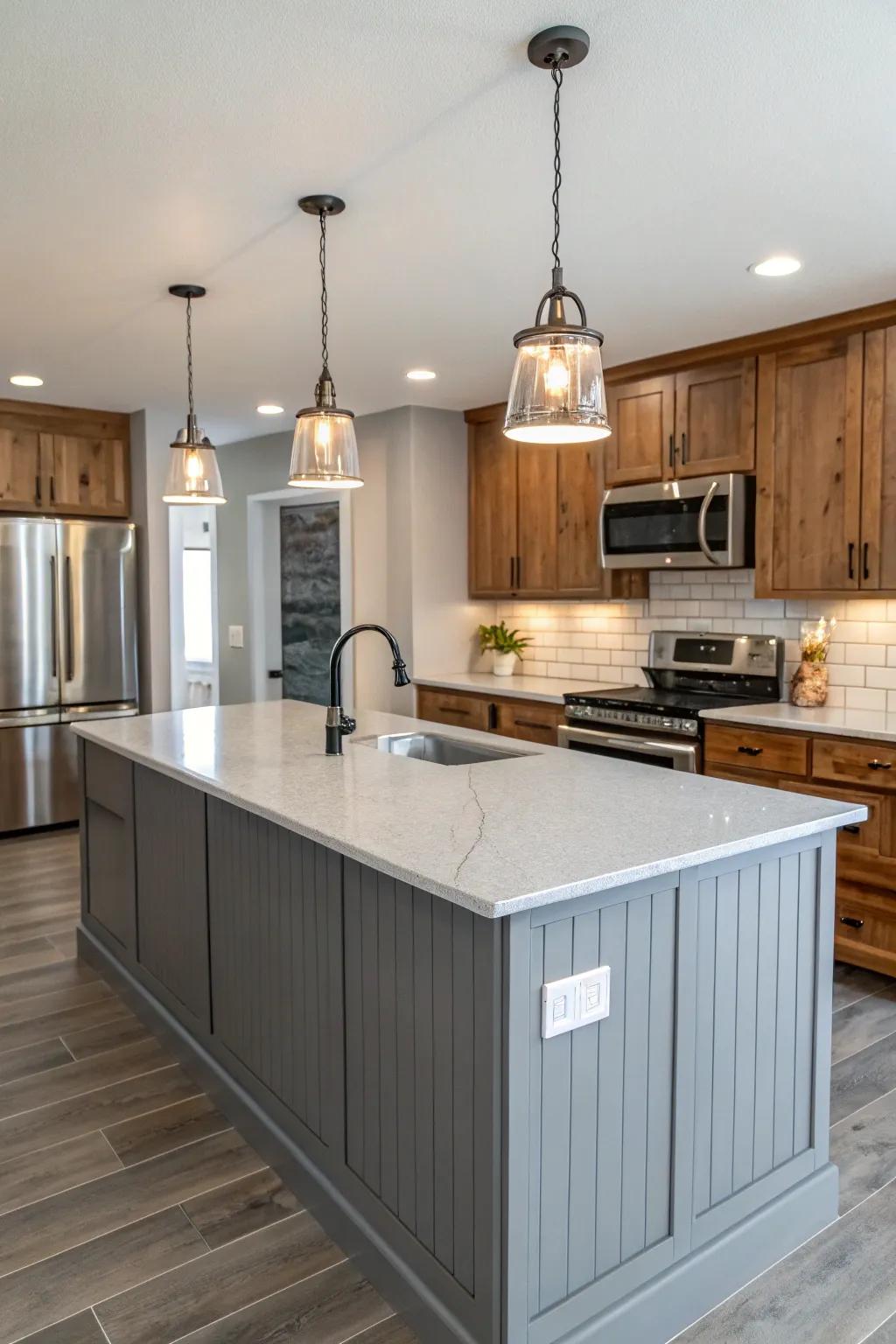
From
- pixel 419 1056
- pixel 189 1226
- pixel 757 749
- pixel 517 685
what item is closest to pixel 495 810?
pixel 419 1056

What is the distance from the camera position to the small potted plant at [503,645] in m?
5.55

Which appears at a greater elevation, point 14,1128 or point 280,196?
point 280,196

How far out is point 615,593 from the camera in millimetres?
4895

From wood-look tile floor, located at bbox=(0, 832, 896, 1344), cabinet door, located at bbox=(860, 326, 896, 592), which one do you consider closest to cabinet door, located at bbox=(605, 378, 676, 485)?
cabinet door, located at bbox=(860, 326, 896, 592)

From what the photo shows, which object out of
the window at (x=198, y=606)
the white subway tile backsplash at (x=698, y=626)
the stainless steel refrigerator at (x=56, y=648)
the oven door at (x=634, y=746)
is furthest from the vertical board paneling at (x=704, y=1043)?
the window at (x=198, y=606)

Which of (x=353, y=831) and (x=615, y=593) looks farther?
(x=615, y=593)

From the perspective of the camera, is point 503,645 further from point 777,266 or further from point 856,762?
point 777,266

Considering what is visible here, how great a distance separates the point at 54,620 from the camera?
17.7 ft

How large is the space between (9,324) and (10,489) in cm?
177

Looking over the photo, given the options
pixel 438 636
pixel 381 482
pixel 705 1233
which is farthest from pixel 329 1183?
pixel 381 482

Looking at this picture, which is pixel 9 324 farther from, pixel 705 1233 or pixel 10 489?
pixel 705 1233

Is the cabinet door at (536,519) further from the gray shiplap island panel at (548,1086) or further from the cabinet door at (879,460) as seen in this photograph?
the gray shiplap island panel at (548,1086)

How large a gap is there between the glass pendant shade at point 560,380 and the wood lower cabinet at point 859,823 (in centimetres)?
202

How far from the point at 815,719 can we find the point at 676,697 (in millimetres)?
881
